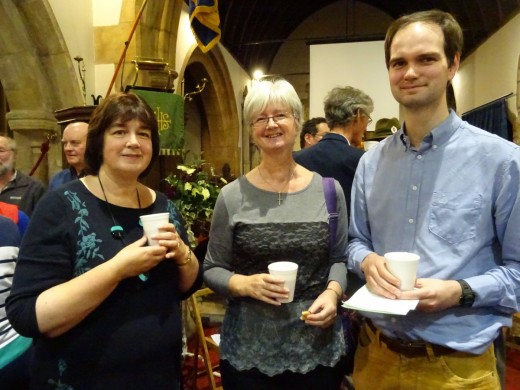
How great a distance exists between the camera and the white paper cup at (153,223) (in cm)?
127

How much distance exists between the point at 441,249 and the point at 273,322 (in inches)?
24.1

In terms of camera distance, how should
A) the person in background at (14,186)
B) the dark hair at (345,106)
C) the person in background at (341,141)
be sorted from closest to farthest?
the person in background at (341,141)
the dark hair at (345,106)
the person in background at (14,186)

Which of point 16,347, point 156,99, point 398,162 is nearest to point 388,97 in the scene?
point 156,99

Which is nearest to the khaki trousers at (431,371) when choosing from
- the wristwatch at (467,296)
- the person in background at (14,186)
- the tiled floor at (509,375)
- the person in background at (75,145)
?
the wristwatch at (467,296)

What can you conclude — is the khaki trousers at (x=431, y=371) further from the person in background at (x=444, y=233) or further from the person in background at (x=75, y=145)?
the person in background at (x=75, y=145)

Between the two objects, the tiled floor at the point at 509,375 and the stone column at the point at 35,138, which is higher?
the stone column at the point at 35,138

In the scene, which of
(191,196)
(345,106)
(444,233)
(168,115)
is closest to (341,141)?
(345,106)

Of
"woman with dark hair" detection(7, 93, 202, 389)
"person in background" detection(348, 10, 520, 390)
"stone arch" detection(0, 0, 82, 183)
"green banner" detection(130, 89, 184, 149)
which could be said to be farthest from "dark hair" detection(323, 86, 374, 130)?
"stone arch" detection(0, 0, 82, 183)

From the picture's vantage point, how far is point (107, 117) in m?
1.44

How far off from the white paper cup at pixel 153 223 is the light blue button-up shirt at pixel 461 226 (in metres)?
0.68

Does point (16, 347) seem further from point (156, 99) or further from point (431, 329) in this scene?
point (156, 99)

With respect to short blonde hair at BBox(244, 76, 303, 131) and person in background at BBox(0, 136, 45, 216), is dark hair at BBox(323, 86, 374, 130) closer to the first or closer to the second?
short blonde hair at BBox(244, 76, 303, 131)

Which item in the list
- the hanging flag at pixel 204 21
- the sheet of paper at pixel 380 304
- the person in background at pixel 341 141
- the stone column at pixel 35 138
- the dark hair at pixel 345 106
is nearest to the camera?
the sheet of paper at pixel 380 304

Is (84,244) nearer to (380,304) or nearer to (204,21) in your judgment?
(380,304)
